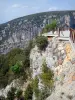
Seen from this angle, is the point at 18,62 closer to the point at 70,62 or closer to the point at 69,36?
the point at 69,36

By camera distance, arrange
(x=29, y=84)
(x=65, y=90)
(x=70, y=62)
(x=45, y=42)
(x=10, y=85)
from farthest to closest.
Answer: (x=10, y=85), (x=29, y=84), (x=45, y=42), (x=70, y=62), (x=65, y=90)

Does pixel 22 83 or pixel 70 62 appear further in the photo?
pixel 22 83

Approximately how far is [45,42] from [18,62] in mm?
11352

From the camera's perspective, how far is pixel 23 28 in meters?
148

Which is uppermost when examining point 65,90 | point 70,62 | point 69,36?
point 69,36

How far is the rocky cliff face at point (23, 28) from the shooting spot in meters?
134

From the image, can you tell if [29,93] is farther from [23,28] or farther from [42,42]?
[23,28]

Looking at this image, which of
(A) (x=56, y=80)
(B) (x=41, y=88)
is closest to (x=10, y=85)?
(B) (x=41, y=88)

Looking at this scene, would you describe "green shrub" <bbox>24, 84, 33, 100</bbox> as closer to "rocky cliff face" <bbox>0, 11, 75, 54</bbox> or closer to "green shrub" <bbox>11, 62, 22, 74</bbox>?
"green shrub" <bbox>11, 62, 22, 74</bbox>

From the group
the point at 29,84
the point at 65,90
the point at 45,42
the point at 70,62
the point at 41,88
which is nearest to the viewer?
the point at 65,90


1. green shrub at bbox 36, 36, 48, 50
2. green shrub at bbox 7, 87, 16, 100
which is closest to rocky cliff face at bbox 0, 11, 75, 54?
green shrub at bbox 7, 87, 16, 100

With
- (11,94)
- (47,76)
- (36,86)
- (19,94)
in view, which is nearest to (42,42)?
(47,76)

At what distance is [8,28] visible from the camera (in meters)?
157

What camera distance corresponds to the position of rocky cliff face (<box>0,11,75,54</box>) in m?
134
